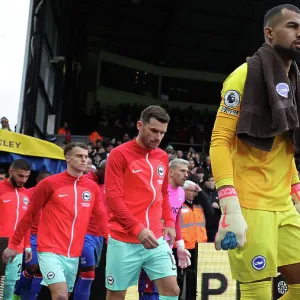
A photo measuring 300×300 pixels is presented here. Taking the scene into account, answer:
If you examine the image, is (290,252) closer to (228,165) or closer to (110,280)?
(228,165)

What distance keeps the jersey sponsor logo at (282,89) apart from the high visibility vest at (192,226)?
5468mm

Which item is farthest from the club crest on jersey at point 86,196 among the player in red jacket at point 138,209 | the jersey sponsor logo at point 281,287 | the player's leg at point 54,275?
the jersey sponsor logo at point 281,287

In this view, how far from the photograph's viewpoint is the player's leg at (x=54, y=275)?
5195 mm

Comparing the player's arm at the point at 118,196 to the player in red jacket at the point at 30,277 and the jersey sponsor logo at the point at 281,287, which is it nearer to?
the player in red jacket at the point at 30,277

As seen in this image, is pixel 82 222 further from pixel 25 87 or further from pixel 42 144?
pixel 25 87

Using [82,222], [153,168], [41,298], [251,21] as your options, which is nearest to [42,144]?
[41,298]

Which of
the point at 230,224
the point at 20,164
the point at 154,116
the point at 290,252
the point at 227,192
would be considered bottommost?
the point at 290,252

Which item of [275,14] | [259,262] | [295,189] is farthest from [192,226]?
[275,14]

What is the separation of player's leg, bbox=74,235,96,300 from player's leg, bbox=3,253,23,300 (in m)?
0.80

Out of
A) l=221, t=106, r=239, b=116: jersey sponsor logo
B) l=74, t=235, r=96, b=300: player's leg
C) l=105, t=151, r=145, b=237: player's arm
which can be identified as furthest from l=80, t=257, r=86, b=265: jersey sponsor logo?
l=221, t=106, r=239, b=116: jersey sponsor logo

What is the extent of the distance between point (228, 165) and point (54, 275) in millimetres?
3003

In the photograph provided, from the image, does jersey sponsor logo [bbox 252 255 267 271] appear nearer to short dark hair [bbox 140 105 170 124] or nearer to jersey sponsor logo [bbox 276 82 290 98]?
jersey sponsor logo [bbox 276 82 290 98]

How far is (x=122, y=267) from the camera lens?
14.7 ft

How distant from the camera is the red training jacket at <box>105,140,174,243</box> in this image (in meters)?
4.45
